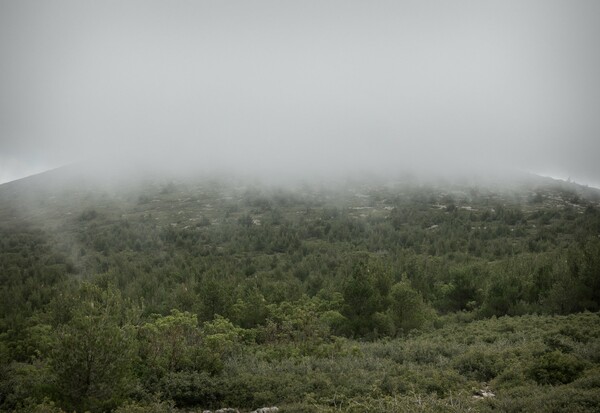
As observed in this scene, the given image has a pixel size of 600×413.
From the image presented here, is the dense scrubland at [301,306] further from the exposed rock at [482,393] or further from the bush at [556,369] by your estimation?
the exposed rock at [482,393]

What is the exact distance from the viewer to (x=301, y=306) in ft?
139

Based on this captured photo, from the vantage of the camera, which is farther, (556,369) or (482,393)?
(556,369)

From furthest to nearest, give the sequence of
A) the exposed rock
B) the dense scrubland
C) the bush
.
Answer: the exposed rock, the bush, the dense scrubland

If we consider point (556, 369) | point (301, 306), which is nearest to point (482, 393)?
point (556, 369)

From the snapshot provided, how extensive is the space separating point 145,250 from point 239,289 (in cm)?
5974

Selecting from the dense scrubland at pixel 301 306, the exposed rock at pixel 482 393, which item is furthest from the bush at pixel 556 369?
the exposed rock at pixel 482 393

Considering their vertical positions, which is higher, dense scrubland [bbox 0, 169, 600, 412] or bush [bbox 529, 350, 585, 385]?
bush [bbox 529, 350, 585, 385]

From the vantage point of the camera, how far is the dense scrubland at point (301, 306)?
18.3 metres

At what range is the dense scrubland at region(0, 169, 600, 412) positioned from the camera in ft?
60.0

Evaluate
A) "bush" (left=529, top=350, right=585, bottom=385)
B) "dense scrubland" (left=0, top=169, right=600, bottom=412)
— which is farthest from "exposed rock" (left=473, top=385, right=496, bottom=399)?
"bush" (left=529, top=350, right=585, bottom=385)

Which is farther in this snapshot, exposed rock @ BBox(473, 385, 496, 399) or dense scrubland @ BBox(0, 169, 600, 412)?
exposed rock @ BBox(473, 385, 496, 399)

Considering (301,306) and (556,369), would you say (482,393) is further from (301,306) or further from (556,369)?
(301,306)

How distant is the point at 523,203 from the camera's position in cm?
14338

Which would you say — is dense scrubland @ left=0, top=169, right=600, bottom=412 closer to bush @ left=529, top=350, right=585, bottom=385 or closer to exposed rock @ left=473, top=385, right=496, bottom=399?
bush @ left=529, top=350, right=585, bottom=385
